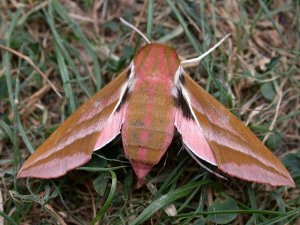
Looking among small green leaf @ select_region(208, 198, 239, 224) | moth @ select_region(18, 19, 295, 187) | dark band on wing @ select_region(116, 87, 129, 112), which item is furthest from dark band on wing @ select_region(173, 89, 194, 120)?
small green leaf @ select_region(208, 198, 239, 224)

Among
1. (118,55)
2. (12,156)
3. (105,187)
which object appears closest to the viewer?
(105,187)

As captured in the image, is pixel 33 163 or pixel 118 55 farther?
pixel 118 55

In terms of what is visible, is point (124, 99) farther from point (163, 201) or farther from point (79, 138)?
point (163, 201)

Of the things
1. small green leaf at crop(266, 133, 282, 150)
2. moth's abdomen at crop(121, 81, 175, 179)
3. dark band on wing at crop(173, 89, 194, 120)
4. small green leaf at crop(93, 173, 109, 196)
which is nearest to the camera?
moth's abdomen at crop(121, 81, 175, 179)

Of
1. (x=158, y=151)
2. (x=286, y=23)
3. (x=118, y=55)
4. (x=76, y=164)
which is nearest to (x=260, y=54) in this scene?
(x=286, y=23)

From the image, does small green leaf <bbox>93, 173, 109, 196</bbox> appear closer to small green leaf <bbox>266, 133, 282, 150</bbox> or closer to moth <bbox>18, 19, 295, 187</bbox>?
moth <bbox>18, 19, 295, 187</bbox>

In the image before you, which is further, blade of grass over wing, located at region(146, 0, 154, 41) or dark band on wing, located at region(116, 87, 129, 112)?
blade of grass over wing, located at region(146, 0, 154, 41)

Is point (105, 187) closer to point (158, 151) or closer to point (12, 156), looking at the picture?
point (158, 151)
